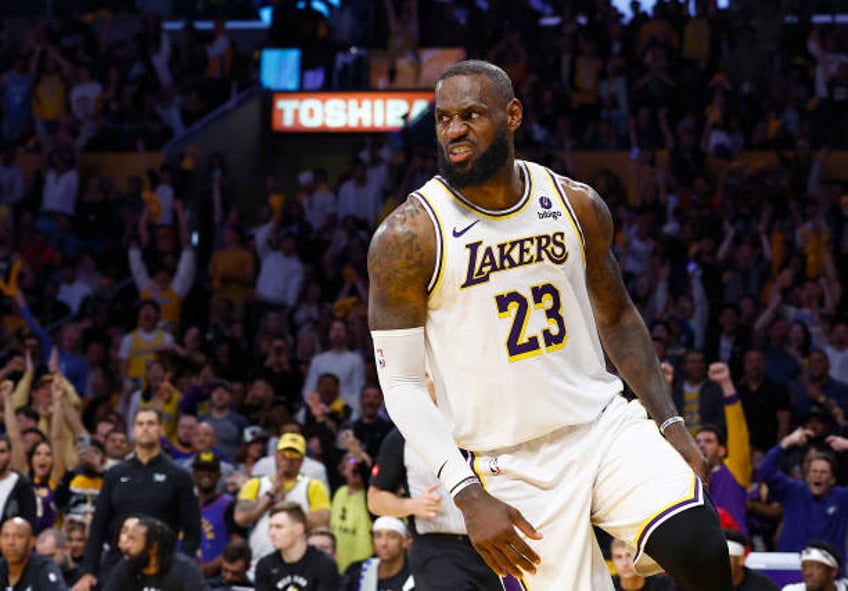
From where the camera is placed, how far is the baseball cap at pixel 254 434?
12.1 m

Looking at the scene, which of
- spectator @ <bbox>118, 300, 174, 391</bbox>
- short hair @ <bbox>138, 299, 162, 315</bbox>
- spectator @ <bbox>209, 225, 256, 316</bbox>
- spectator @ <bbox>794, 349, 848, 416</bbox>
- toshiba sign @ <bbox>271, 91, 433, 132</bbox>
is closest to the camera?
spectator @ <bbox>794, 349, 848, 416</bbox>

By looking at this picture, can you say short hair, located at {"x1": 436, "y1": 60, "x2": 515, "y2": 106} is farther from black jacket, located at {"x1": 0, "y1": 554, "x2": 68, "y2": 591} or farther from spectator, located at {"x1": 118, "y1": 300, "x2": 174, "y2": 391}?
spectator, located at {"x1": 118, "y1": 300, "x2": 174, "y2": 391}

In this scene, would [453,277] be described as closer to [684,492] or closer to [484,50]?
[684,492]

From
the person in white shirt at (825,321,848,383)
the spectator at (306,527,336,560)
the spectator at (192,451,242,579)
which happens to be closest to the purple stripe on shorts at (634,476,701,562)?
the spectator at (306,527,336,560)

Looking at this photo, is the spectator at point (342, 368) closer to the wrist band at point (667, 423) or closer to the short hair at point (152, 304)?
the short hair at point (152, 304)

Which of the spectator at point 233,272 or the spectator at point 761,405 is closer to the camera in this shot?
the spectator at point 761,405

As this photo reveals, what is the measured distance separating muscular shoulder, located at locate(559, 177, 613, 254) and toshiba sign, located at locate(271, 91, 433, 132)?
13.6 metres

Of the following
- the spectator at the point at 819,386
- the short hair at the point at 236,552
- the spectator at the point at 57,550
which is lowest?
the spectator at the point at 57,550

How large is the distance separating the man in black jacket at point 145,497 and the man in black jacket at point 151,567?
1.76 feet

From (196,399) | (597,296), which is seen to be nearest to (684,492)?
(597,296)

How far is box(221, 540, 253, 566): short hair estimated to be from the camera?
34.1ft

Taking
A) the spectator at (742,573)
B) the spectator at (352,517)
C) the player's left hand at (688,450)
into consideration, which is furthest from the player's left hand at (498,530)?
the spectator at (352,517)

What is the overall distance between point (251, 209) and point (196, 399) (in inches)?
246

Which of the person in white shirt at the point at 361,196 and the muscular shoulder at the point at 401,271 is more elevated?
the muscular shoulder at the point at 401,271
